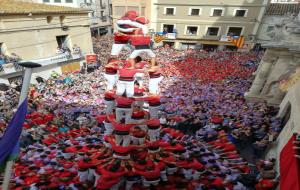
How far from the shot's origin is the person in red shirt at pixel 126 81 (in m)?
7.99

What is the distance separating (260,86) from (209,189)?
11.1 metres

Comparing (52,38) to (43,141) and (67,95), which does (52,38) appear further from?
(43,141)

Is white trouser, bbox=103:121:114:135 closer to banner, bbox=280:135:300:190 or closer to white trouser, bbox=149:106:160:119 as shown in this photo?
white trouser, bbox=149:106:160:119

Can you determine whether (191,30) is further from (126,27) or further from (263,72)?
(126,27)

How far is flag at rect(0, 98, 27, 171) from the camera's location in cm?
446

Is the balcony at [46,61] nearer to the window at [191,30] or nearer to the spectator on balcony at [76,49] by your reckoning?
the spectator on balcony at [76,49]

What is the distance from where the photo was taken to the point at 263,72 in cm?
1645

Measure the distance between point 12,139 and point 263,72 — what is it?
1660 centimetres

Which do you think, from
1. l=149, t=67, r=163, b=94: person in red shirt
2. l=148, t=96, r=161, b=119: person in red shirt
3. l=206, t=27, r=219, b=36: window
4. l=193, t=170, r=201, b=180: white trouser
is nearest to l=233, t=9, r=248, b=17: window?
l=206, t=27, r=219, b=36: window

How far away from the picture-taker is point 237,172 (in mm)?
10070

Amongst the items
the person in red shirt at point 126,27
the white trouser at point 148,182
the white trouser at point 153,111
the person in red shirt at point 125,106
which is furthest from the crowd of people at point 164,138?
the person in red shirt at point 126,27

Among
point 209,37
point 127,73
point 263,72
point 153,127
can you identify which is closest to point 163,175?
point 153,127

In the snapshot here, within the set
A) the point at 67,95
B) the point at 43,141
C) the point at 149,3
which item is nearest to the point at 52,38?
the point at 67,95

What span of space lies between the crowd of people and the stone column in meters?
1.33
